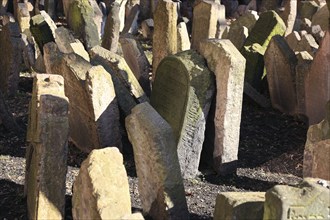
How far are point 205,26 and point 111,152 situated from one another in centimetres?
448

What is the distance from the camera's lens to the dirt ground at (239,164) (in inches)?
195

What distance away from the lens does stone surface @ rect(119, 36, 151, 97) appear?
23.1 ft

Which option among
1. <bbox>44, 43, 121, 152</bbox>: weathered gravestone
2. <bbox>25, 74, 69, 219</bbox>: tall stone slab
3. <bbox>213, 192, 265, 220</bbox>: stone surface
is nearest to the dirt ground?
<bbox>44, 43, 121, 152</bbox>: weathered gravestone

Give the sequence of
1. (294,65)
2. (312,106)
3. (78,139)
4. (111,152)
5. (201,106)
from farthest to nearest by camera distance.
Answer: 1. (294,65)
2. (312,106)
3. (78,139)
4. (201,106)
5. (111,152)

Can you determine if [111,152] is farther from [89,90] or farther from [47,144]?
[89,90]

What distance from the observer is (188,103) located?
531 cm

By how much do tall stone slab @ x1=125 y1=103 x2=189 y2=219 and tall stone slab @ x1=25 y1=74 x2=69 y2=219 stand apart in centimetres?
52

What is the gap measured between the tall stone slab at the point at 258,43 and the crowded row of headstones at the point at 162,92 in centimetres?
1

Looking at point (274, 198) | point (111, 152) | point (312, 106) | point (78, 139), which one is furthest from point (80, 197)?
point (312, 106)

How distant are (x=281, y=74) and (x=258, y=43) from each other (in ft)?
2.76

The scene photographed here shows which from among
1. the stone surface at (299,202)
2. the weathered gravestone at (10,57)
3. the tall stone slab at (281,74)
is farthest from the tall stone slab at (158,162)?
the weathered gravestone at (10,57)

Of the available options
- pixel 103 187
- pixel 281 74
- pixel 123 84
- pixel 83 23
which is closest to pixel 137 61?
pixel 123 84

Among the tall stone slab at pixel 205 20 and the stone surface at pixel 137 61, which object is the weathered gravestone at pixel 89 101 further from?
the tall stone slab at pixel 205 20

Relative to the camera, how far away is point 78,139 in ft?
20.0
